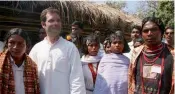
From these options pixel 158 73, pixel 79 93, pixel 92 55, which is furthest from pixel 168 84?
pixel 92 55

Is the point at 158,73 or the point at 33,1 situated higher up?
the point at 33,1

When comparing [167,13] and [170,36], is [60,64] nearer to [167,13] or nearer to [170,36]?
[170,36]

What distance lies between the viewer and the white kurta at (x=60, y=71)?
11.0 feet

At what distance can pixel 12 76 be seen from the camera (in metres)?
3.20

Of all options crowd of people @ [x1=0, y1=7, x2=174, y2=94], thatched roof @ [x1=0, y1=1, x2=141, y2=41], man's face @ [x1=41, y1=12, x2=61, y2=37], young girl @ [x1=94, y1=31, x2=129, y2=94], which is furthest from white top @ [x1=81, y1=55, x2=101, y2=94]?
thatched roof @ [x1=0, y1=1, x2=141, y2=41]

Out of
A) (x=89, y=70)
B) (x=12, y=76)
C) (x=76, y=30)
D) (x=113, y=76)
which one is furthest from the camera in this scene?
(x=76, y=30)

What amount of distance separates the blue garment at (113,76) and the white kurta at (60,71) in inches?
31.3

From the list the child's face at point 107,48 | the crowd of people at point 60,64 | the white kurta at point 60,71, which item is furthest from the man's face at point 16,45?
the child's face at point 107,48

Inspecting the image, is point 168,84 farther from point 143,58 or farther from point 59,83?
point 59,83

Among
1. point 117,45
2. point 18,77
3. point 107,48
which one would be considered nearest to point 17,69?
point 18,77

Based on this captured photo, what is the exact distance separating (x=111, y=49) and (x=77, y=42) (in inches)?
48.2

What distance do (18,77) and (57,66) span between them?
0.40 metres

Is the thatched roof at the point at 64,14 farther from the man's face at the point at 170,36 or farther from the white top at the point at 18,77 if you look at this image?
the white top at the point at 18,77

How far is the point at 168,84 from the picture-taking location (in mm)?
3191
